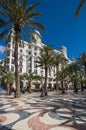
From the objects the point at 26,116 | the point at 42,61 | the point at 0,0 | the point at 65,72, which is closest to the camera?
the point at 26,116

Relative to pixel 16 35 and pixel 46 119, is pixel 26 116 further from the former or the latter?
pixel 16 35

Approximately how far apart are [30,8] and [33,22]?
2.05 m

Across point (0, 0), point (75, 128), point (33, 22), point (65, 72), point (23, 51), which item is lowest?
point (75, 128)

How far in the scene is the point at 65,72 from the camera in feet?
194

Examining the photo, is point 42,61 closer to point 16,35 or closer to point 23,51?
point 16,35

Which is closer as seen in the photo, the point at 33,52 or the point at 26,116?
the point at 26,116

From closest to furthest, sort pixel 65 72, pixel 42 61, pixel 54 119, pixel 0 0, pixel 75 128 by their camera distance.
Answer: pixel 75 128 → pixel 54 119 → pixel 0 0 → pixel 42 61 → pixel 65 72

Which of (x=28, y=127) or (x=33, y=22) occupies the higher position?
(x=33, y=22)

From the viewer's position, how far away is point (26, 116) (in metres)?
11.1

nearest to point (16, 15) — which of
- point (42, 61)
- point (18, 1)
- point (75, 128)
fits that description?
point (18, 1)

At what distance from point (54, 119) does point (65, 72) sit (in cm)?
4913

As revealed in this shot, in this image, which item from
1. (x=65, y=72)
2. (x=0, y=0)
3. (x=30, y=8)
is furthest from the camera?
(x=65, y=72)

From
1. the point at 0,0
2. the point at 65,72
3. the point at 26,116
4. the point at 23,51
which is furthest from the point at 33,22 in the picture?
the point at 23,51

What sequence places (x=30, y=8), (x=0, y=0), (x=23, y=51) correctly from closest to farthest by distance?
1. (x=0, y=0)
2. (x=30, y=8)
3. (x=23, y=51)
